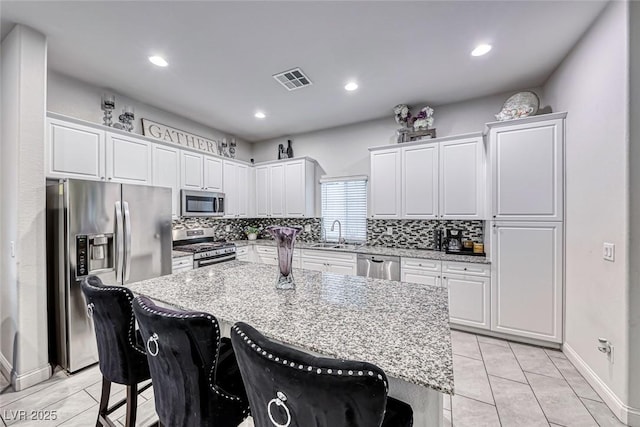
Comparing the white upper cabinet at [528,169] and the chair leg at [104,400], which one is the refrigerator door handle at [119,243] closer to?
the chair leg at [104,400]

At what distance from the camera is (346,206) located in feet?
15.3

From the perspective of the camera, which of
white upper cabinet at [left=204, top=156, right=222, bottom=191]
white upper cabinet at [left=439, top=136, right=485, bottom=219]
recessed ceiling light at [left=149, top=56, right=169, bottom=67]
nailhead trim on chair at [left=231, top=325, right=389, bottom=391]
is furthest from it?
white upper cabinet at [left=204, top=156, right=222, bottom=191]

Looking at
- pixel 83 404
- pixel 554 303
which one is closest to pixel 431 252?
pixel 554 303

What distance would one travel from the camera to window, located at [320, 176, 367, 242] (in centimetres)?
450

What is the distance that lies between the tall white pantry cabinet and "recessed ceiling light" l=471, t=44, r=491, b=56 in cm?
80

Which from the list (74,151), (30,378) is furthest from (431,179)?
(30,378)

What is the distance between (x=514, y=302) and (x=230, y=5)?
384cm

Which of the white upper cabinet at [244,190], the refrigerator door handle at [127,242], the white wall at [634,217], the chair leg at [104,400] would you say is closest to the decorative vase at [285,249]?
the chair leg at [104,400]

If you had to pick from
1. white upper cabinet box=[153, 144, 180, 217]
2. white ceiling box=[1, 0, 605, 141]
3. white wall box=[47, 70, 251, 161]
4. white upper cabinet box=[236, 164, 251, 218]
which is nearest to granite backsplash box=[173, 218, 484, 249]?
white upper cabinet box=[236, 164, 251, 218]

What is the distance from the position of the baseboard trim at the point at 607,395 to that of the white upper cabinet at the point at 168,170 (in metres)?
4.75

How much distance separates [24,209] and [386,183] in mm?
3801

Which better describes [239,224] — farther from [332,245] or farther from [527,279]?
[527,279]

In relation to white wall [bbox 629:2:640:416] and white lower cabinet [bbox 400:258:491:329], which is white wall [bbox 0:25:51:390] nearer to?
white lower cabinet [bbox 400:258:491:329]

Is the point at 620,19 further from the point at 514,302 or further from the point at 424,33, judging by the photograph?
the point at 514,302
